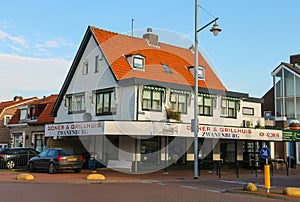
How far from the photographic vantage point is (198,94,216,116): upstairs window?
31688 mm

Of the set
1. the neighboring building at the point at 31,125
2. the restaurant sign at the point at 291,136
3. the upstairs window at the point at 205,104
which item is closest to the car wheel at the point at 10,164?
the neighboring building at the point at 31,125

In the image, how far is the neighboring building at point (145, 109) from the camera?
27250mm

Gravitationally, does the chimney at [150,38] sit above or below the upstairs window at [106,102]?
above

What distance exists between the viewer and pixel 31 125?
3888 cm

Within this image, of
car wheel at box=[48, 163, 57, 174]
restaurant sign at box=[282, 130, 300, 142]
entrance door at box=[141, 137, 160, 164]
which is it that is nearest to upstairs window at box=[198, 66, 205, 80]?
entrance door at box=[141, 137, 160, 164]

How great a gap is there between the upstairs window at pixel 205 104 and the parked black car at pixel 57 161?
37.8 feet

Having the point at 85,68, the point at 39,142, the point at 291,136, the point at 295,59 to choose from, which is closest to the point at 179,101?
the point at 85,68

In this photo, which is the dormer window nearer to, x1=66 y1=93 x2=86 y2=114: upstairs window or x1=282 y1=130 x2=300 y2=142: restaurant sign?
x1=66 y1=93 x2=86 y2=114: upstairs window

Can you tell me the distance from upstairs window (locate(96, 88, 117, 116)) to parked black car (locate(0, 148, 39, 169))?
5.96 m

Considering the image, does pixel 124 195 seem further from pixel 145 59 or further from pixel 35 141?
pixel 35 141

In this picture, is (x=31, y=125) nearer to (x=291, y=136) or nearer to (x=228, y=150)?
(x=228, y=150)

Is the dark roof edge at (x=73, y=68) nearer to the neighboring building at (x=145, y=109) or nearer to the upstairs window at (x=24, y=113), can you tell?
the neighboring building at (x=145, y=109)

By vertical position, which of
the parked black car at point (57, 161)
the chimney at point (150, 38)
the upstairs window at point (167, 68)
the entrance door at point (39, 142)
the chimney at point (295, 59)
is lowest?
the parked black car at point (57, 161)

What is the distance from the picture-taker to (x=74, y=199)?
12.8m
